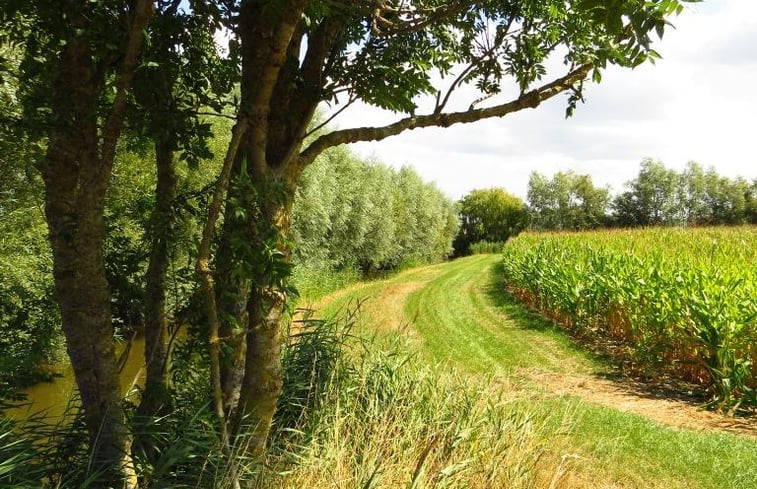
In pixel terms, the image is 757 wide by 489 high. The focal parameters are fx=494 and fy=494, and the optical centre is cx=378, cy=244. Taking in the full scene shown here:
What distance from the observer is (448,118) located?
160 inches

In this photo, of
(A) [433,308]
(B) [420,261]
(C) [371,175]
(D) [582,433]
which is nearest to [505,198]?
(B) [420,261]

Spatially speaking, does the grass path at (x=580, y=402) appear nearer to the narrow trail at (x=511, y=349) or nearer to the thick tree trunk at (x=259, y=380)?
the narrow trail at (x=511, y=349)

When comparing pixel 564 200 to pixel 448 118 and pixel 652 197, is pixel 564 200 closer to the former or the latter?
pixel 652 197

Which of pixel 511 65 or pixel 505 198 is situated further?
pixel 505 198

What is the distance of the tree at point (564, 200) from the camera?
61.1 metres

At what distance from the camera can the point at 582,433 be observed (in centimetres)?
570

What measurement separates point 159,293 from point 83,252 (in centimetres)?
103

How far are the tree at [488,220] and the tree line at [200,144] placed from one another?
55.8 metres

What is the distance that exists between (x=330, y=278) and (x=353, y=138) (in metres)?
18.7

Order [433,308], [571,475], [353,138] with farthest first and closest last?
[433,308] → [571,475] → [353,138]

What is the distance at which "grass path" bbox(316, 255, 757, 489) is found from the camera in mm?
4988

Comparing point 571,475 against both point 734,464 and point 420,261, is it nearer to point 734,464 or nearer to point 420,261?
point 734,464

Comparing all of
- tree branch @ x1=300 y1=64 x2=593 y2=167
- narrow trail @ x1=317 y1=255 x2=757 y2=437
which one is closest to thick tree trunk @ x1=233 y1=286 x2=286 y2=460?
tree branch @ x1=300 y1=64 x2=593 y2=167

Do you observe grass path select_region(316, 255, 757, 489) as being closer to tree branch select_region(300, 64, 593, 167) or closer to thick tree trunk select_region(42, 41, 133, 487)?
tree branch select_region(300, 64, 593, 167)
